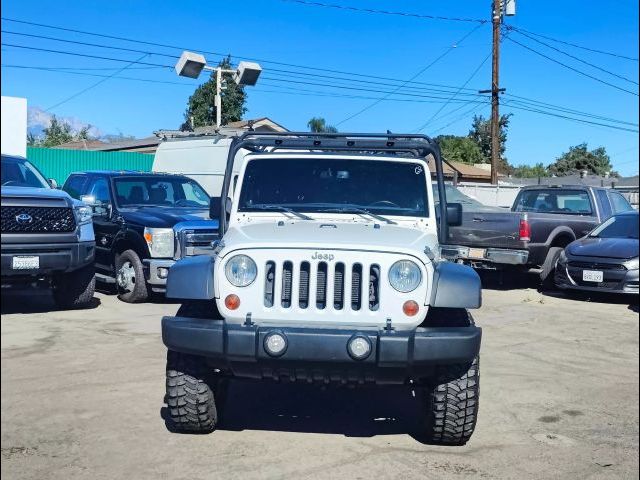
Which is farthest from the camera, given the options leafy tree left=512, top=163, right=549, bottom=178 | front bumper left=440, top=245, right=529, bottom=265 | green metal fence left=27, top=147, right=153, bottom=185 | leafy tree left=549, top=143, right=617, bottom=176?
leafy tree left=512, top=163, right=549, bottom=178

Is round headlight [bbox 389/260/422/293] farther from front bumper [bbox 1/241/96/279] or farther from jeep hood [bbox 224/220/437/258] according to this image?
front bumper [bbox 1/241/96/279]

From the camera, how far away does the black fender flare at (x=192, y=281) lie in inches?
170

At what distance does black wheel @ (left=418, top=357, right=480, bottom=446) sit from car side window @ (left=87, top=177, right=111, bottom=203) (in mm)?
7756

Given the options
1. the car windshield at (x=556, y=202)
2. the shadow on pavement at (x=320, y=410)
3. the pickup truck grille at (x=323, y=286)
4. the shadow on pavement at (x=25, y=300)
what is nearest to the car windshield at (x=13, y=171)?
the shadow on pavement at (x=25, y=300)

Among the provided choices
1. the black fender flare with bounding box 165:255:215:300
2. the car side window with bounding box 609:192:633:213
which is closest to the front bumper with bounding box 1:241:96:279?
the black fender flare with bounding box 165:255:215:300

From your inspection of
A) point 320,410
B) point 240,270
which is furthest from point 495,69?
point 240,270

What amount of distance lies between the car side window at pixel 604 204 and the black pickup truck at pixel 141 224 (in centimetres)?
744

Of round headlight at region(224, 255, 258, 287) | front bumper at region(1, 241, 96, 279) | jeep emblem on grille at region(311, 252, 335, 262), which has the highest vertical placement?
front bumper at region(1, 241, 96, 279)

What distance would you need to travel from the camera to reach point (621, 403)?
5680mm

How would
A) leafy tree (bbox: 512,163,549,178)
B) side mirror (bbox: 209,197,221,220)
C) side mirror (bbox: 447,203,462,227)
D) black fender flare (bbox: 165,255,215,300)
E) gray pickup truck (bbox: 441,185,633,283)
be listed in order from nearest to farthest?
black fender flare (bbox: 165,255,215,300) → side mirror (bbox: 447,203,462,227) → side mirror (bbox: 209,197,221,220) → gray pickup truck (bbox: 441,185,633,283) → leafy tree (bbox: 512,163,549,178)

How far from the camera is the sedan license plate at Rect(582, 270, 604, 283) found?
35.7 ft

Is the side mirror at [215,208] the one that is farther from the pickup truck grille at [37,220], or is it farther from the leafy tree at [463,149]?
the leafy tree at [463,149]

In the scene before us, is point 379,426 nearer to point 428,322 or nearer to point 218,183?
point 428,322

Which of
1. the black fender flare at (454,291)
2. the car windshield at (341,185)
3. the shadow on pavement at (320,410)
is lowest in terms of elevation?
the shadow on pavement at (320,410)
